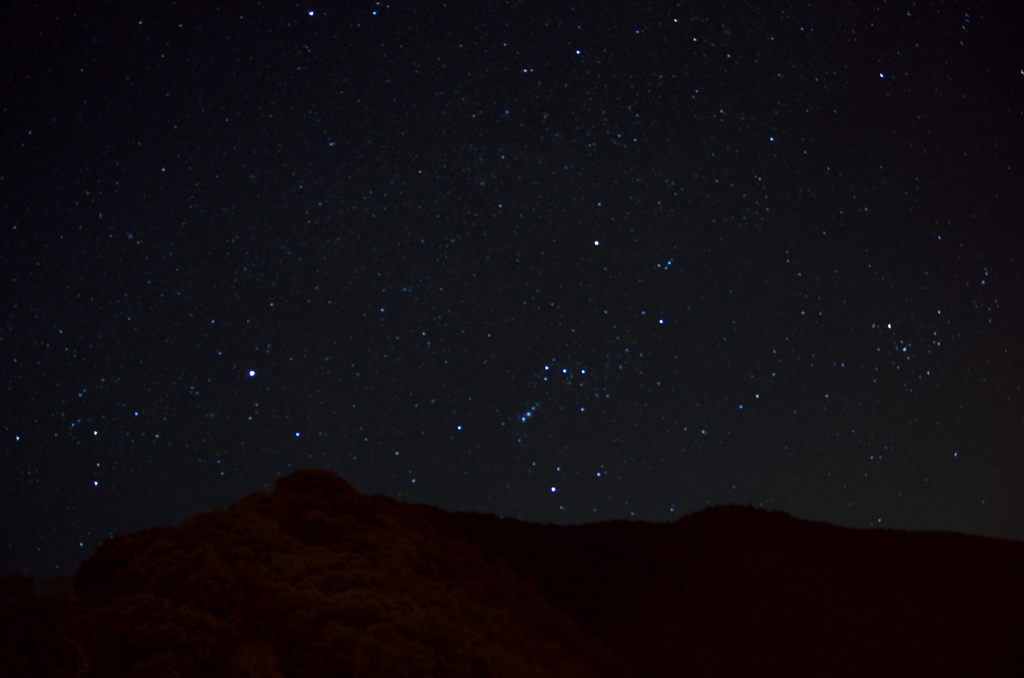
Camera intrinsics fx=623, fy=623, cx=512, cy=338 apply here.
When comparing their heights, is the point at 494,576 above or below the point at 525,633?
above

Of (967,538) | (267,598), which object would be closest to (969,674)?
(967,538)

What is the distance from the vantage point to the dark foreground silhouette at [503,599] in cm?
791

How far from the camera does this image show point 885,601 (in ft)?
47.8

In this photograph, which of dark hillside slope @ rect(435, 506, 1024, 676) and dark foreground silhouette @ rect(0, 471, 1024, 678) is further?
dark hillside slope @ rect(435, 506, 1024, 676)

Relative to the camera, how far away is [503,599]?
12.3 metres

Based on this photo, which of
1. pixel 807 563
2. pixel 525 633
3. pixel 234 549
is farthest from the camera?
pixel 807 563

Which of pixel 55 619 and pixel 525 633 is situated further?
pixel 525 633

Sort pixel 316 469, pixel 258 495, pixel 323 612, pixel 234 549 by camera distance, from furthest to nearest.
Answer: pixel 316 469 → pixel 258 495 → pixel 234 549 → pixel 323 612

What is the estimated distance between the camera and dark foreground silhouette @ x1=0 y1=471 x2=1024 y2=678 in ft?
26.0

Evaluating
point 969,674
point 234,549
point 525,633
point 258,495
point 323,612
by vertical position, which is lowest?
point 969,674

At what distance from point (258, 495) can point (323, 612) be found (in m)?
4.72

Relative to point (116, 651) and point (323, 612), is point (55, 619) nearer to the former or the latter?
point (116, 651)

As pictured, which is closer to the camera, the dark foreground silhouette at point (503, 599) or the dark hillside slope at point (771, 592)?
the dark foreground silhouette at point (503, 599)

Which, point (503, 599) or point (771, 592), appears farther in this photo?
point (771, 592)
